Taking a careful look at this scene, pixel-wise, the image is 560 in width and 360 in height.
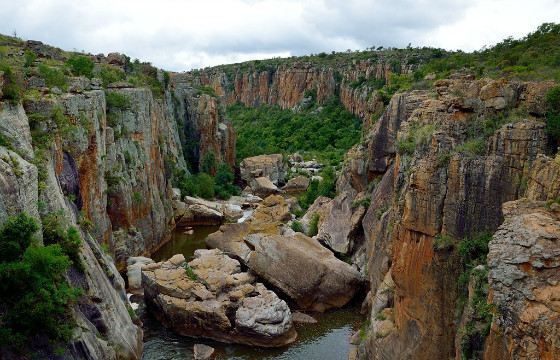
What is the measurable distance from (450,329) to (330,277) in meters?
12.8

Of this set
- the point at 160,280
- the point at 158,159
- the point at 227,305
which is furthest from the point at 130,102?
the point at 227,305

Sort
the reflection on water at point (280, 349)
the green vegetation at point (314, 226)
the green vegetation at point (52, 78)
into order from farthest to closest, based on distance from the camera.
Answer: the green vegetation at point (314, 226) < the green vegetation at point (52, 78) < the reflection on water at point (280, 349)

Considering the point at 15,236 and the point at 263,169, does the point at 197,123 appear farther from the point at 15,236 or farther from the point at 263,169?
the point at 15,236

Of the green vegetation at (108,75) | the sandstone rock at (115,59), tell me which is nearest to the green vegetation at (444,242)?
the green vegetation at (108,75)

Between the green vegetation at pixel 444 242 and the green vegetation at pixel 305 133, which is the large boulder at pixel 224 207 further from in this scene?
the green vegetation at pixel 444 242

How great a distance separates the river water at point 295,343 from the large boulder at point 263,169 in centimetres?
3416

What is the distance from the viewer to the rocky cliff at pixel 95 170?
1742cm

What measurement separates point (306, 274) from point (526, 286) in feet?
57.8

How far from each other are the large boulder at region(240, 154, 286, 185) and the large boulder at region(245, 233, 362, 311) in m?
31.1

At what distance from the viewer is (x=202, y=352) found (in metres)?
23.1

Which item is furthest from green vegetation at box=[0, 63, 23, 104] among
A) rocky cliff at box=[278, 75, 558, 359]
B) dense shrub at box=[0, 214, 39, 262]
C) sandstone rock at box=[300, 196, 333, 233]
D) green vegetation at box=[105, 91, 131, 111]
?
sandstone rock at box=[300, 196, 333, 233]

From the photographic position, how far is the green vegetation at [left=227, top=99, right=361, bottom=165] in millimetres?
77000

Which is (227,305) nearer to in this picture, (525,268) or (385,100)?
(525,268)

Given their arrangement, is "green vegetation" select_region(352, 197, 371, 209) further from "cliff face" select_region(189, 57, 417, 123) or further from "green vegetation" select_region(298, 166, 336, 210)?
"cliff face" select_region(189, 57, 417, 123)
